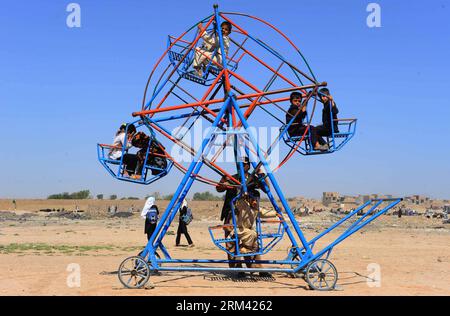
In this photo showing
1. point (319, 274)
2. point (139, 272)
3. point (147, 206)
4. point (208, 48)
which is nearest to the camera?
point (319, 274)

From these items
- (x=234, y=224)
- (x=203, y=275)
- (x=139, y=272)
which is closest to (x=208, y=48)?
(x=234, y=224)

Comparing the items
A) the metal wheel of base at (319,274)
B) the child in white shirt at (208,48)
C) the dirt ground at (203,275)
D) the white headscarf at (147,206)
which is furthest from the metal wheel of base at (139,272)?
the white headscarf at (147,206)

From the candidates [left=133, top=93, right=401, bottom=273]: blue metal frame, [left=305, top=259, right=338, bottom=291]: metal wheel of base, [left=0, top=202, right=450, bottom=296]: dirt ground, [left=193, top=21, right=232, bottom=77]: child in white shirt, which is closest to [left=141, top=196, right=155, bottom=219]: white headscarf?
[left=0, top=202, right=450, bottom=296]: dirt ground

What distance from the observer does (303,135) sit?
9180mm

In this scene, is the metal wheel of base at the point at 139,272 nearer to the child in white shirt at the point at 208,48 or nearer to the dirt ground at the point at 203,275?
the dirt ground at the point at 203,275

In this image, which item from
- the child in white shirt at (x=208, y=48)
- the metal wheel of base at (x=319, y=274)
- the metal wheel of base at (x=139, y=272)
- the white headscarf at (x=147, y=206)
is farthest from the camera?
the white headscarf at (x=147, y=206)

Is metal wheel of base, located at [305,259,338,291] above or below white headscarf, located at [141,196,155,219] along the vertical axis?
below

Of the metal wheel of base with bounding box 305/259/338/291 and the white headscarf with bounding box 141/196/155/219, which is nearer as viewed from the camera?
the metal wheel of base with bounding box 305/259/338/291

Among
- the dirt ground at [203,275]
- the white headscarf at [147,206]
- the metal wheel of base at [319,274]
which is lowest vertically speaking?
the dirt ground at [203,275]

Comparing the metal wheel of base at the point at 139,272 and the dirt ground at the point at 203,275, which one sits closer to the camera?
the dirt ground at the point at 203,275

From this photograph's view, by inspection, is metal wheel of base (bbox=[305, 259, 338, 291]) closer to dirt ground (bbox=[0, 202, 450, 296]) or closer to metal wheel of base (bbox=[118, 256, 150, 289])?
dirt ground (bbox=[0, 202, 450, 296])

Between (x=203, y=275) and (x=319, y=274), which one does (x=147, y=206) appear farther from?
(x=319, y=274)
